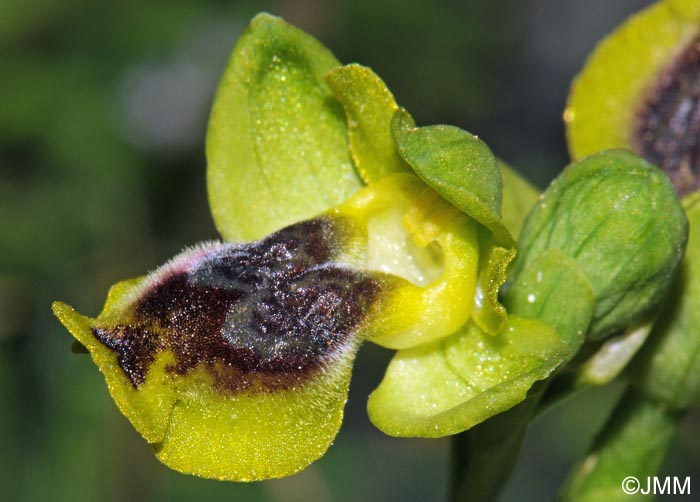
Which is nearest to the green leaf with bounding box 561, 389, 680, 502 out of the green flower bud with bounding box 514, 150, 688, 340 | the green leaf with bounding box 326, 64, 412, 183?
the green flower bud with bounding box 514, 150, 688, 340

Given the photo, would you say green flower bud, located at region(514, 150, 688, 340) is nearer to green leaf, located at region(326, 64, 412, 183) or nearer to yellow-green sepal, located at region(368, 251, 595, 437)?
yellow-green sepal, located at region(368, 251, 595, 437)

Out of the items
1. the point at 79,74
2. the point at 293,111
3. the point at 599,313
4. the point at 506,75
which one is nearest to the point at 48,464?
the point at 79,74

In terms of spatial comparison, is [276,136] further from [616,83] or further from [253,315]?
[616,83]

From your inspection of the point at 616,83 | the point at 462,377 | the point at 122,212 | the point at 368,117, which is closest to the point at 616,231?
the point at 462,377

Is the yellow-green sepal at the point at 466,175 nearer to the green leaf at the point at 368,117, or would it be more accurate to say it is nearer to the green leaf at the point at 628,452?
the green leaf at the point at 368,117

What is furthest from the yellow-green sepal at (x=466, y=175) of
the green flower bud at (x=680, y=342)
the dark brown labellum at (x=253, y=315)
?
the green flower bud at (x=680, y=342)

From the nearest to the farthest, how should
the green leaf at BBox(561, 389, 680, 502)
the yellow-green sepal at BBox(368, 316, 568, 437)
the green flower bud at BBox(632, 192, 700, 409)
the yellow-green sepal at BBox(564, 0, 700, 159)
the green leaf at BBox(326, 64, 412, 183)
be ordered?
1. the yellow-green sepal at BBox(368, 316, 568, 437)
2. the green leaf at BBox(326, 64, 412, 183)
3. the green flower bud at BBox(632, 192, 700, 409)
4. the green leaf at BBox(561, 389, 680, 502)
5. the yellow-green sepal at BBox(564, 0, 700, 159)
